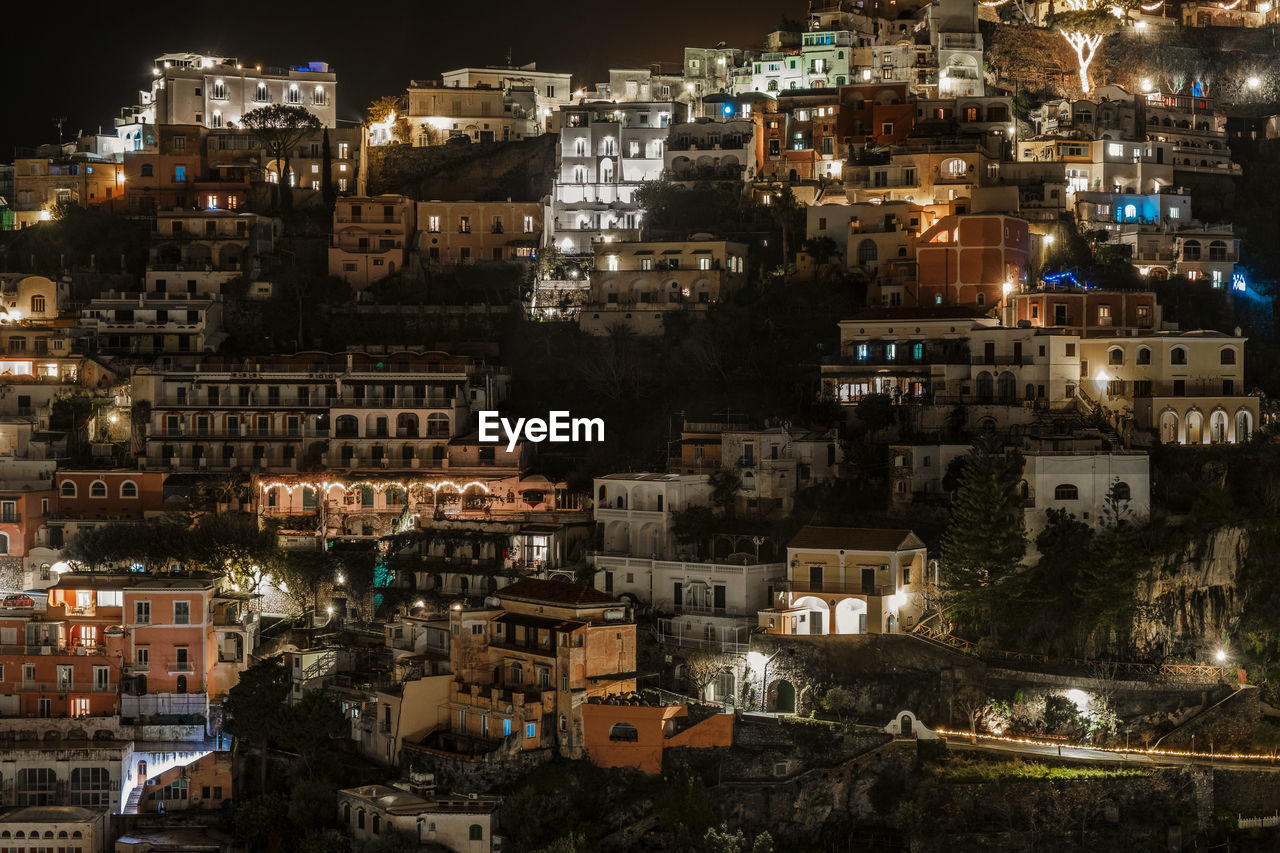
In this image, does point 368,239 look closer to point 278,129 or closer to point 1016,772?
point 278,129

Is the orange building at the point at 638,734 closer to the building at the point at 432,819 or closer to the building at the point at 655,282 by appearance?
the building at the point at 432,819

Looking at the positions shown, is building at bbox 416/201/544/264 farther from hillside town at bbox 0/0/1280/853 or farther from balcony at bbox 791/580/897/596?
balcony at bbox 791/580/897/596

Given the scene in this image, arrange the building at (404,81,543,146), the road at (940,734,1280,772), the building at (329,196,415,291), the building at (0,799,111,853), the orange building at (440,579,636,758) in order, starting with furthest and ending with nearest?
the building at (404,81,543,146) < the building at (329,196,415,291) < the orange building at (440,579,636,758) < the building at (0,799,111,853) < the road at (940,734,1280,772)

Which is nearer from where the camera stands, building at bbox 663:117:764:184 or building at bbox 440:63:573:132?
building at bbox 663:117:764:184

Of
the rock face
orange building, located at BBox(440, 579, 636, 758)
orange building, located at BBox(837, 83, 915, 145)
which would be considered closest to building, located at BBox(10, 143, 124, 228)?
orange building, located at BBox(837, 83, 915, 145)

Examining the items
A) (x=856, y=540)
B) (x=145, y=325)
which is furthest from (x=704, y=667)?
(x=145, y=325)

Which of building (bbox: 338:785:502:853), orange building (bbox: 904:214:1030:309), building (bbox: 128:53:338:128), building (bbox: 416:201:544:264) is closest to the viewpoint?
building (bbox: 338:785:502:853)

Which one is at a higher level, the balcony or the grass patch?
the balcony
